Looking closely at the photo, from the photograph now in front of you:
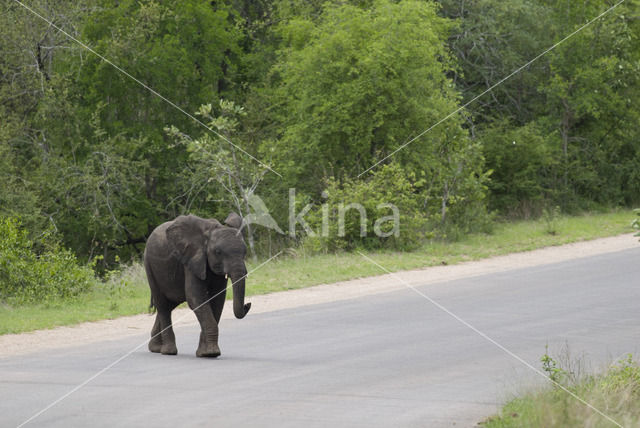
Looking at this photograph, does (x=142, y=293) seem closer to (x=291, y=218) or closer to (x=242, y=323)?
(x=242, y=323)

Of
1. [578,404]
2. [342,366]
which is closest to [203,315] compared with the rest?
[342,366]

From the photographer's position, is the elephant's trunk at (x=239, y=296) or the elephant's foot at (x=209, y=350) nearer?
the elephant's trunk at (x=239, y=296)

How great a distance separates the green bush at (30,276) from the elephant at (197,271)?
539cm

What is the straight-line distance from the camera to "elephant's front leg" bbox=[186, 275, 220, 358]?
9.60 meters

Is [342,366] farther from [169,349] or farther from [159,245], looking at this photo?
[159,245]

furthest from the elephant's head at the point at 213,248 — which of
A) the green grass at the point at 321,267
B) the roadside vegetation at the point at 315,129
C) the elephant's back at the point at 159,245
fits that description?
the roadside vegetation at the point at 315,129

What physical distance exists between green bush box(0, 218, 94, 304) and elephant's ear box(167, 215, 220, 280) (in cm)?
578

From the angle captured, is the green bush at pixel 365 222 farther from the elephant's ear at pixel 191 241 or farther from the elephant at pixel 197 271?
the elephant's ear at pixel 191 241

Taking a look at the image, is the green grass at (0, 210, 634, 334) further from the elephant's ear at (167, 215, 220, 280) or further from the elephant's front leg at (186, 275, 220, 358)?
the elephant's front leg at (186, 275, 220, 358)

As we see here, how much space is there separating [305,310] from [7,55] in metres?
19.7

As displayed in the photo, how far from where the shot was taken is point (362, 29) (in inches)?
943

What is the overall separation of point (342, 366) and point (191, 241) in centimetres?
207

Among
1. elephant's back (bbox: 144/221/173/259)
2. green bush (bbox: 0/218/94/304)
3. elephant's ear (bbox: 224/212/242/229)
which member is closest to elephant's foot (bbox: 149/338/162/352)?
elephant's back (bbox: 144/221/173/259)

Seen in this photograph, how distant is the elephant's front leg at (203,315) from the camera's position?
31.5 ft
